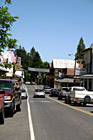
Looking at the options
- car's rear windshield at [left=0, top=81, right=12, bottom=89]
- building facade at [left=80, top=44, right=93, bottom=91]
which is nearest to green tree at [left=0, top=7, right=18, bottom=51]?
car's rear windshield at [left=0, top=81, right=12, bottom=89]

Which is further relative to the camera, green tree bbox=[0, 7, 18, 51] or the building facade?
the building facade

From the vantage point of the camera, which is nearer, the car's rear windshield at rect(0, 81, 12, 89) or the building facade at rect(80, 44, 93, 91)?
the car's rear windshield at rect(0, 81, 12, 89)

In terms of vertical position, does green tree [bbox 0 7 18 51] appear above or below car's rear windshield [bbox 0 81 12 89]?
above

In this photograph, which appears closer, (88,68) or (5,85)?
(5,85)

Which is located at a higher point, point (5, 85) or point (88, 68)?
point (88, 68)

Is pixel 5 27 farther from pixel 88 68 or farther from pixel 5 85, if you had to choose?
pixel 88 68

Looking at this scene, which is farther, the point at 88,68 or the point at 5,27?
the point at 88,68

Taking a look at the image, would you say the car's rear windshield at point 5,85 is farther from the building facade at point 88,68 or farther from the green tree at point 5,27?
the building facade at point 88,68

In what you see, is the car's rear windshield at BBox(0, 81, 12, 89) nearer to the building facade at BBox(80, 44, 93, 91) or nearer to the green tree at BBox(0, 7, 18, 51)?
the green tree at BBox(0, 7, 18, 51)

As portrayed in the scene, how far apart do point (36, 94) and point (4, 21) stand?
28.6 m

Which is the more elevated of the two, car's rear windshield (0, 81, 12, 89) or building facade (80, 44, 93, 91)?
building facade (80, 44, 93, 91)

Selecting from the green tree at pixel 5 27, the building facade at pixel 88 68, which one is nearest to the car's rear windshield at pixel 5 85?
the green tree at pixel 5 27

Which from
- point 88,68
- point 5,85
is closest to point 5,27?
point 5,85

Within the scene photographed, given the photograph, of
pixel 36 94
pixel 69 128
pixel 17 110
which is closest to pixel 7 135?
pixel 69 128
